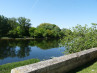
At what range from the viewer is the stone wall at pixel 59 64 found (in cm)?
210

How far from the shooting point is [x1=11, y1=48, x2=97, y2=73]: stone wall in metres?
2.10

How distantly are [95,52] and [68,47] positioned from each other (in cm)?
287

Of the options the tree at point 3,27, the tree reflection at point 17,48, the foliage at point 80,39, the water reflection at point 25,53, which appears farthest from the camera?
the tree at point 3,27

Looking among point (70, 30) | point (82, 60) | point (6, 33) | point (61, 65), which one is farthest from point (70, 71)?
point (6, 33)

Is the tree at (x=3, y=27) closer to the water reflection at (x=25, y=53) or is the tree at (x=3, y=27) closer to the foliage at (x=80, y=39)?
the water reflection at (x=25, y=53)

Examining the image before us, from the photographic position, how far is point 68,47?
6875mm

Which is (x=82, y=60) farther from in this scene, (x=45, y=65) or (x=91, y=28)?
(x=91, y=28)

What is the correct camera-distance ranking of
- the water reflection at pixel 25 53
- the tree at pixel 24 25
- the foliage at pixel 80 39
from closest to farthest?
the foliage at pixel 80 39
the water reflection at pixel 25 53
the tree at pixel 24 25

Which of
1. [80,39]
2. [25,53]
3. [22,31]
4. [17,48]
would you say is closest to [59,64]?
[80,39]

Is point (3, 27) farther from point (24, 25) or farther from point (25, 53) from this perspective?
point (25, 53)

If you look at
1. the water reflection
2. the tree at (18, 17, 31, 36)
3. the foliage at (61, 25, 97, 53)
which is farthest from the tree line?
the foliage at (61, 25, 97, 53)

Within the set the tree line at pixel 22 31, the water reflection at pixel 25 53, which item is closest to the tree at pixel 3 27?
the tree line at pixel 22 31

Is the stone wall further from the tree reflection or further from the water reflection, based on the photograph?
the tree reflection

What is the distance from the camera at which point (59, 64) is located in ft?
8.53
